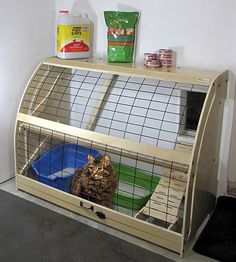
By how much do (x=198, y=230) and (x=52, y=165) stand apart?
0.91m

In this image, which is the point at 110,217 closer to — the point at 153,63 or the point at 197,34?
the point at 153,63

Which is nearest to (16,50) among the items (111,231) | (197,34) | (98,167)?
(98,167)

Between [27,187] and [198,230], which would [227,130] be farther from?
[27,187]

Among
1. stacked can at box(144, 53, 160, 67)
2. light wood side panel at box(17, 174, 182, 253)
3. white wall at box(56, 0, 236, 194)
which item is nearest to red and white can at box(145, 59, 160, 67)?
stacked can at box(144, 53, 160, 67)

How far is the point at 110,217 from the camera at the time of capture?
1.62 m

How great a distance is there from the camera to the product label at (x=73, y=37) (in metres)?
1.86

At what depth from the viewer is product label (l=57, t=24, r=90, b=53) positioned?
6.10 ft

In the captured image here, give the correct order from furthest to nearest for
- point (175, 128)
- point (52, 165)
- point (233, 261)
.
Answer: point (52, 165)
point (175, 128)
point (233, 261)

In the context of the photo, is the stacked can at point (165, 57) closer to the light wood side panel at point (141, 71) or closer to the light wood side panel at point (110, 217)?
the light wood side panel at point (141, 71)

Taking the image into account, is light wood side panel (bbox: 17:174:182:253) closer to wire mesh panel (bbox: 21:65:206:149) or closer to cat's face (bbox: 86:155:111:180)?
cat's face (bbox: 86:155:111:180)

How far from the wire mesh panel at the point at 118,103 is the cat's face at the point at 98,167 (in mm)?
284

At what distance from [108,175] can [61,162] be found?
0.45 meters

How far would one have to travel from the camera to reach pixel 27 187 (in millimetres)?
1896

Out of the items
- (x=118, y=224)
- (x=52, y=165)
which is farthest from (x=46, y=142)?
(x=118, y=224)
